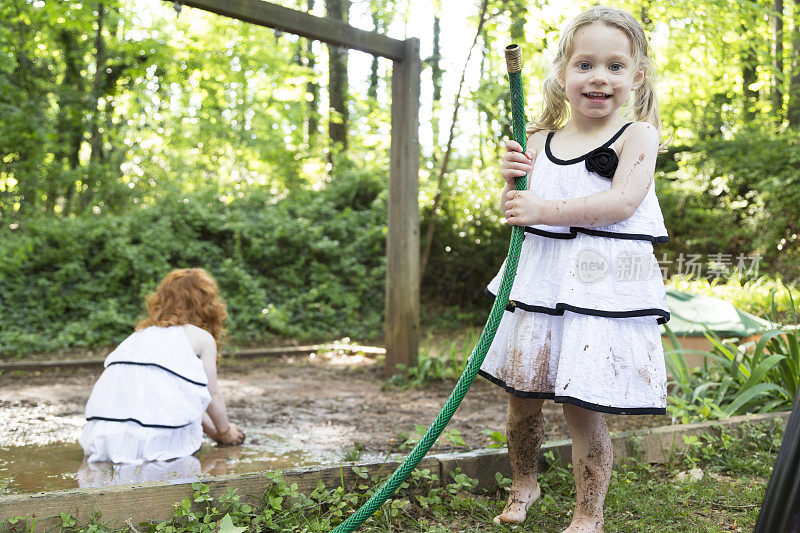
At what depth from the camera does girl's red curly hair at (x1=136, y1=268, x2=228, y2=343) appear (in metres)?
3.29

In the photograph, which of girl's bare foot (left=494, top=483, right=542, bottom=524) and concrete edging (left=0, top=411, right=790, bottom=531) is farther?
girl's bare foot (left=494, top=483, right=542, bottom=524)

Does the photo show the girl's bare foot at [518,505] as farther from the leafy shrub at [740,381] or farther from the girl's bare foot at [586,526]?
the leafy shrub at [740,381]

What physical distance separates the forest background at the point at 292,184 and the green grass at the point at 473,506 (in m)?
3.88

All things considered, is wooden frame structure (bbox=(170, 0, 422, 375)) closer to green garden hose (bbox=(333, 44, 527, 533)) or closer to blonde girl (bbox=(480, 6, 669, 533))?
blonde girl (bbox=(480, 6, 669, 533))

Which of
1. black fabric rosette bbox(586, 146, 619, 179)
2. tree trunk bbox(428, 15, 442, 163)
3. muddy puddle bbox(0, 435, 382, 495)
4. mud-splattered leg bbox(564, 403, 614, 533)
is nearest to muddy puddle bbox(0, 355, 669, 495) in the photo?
muddy puddle bbox(0, 435, 382, 495)

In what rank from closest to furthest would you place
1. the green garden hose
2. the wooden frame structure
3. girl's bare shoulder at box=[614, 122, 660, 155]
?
the green garden hose, girl's bare shoulder at box=[614, 122, 660, 155], the wooden frame structure

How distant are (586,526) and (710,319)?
3205 mm

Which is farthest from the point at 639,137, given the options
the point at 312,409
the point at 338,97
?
the point at 338,97

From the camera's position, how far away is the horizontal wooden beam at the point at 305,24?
4293 mm

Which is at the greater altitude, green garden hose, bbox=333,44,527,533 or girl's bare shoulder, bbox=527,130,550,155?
girl's bare shoulder, bbox=527,130,550,155

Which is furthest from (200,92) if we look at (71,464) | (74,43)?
(71,464)

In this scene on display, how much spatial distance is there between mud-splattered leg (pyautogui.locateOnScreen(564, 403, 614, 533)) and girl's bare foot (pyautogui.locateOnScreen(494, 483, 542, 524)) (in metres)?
0.22

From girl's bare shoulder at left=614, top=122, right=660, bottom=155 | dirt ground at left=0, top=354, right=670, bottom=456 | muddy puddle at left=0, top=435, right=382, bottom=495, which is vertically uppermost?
girl's bare shoulder at left=614, top=122, right=660, bottom=155

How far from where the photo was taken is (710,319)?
4.74 metres
